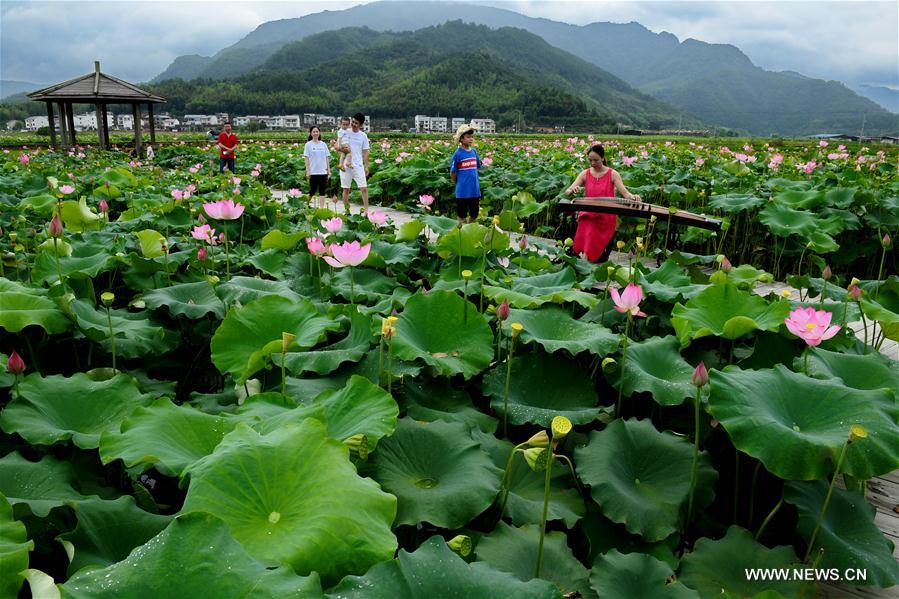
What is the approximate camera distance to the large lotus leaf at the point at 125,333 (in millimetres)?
2119

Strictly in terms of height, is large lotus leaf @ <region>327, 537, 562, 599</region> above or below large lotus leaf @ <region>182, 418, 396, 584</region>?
below

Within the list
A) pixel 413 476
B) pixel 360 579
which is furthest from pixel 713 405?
pixel 360 579

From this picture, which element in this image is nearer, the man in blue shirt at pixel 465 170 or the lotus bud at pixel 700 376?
the lotus bud at pixel 700 376

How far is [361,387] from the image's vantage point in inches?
62.3

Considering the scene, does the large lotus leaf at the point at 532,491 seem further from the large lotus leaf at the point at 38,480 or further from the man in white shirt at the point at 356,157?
the man in white shirt at the point at 356,157

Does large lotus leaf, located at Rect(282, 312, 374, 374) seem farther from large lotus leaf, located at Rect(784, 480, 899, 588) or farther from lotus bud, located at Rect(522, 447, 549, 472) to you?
large lotus leaf, located at Rect(784, 480, 899, 588)

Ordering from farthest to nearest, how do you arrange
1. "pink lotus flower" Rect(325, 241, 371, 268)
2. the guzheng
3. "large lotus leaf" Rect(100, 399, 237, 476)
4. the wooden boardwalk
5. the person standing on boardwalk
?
the person standing on boardwalk < the guzheng < "pink lotus flower" Rect(325, 241, 371, 268) < the wooden boardwalk < "large lotus leaf" Rect(100, 399, 237, 476)

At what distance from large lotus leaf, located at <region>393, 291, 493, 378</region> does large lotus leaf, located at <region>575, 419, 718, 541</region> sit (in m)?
0.45

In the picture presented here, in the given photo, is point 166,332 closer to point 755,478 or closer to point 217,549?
point 217,549

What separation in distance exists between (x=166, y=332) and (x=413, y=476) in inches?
53.3

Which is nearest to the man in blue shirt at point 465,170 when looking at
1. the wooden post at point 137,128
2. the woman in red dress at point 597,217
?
the woman in red dress at point 597,217

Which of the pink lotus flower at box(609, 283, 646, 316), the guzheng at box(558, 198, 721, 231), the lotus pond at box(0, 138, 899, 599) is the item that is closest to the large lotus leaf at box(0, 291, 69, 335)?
the lotus pond at box(0, 138, 899, 599)

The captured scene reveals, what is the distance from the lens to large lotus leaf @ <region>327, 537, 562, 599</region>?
3.17 feet

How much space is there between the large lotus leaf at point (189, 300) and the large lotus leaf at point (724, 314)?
1745 millimetres
